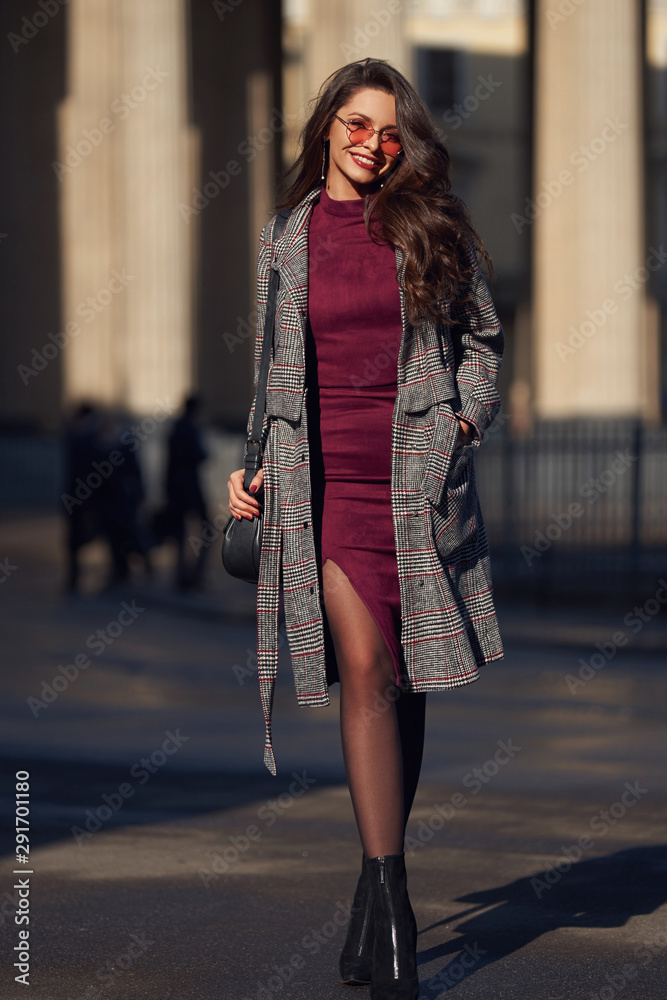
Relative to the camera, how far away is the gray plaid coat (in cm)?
394

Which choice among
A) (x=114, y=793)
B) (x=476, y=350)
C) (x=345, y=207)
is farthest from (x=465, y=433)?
(x=114, y=793)

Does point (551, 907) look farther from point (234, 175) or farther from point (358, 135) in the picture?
point (234, 175)

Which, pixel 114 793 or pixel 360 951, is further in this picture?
pixel 114 793

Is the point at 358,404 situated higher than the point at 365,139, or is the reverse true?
the point at 365,139

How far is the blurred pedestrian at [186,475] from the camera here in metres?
16.0

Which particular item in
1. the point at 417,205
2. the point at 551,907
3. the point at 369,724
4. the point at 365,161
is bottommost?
the point at 551,907

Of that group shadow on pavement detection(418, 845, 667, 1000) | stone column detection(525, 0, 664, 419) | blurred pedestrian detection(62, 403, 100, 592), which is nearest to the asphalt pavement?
shadow on pavement detection(418, 845, 667, 1000)

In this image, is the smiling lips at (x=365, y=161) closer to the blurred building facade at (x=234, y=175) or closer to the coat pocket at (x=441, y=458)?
the coat pocket at (x=441, y=458)

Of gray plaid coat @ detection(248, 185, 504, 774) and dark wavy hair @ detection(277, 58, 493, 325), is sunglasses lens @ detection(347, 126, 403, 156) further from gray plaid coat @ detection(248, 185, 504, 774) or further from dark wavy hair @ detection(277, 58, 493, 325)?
gray plaid coat @ detection(248, 185, 504, 774)

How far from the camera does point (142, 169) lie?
2688cm

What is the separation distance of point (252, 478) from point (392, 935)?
113 cm

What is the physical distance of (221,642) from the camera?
40.0ft

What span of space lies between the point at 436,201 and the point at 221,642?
334 inches

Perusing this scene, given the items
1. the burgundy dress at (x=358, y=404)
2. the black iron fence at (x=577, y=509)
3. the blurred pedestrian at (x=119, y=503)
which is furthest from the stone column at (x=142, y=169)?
Answer: the burgundy dress at (x=358, y=404)
